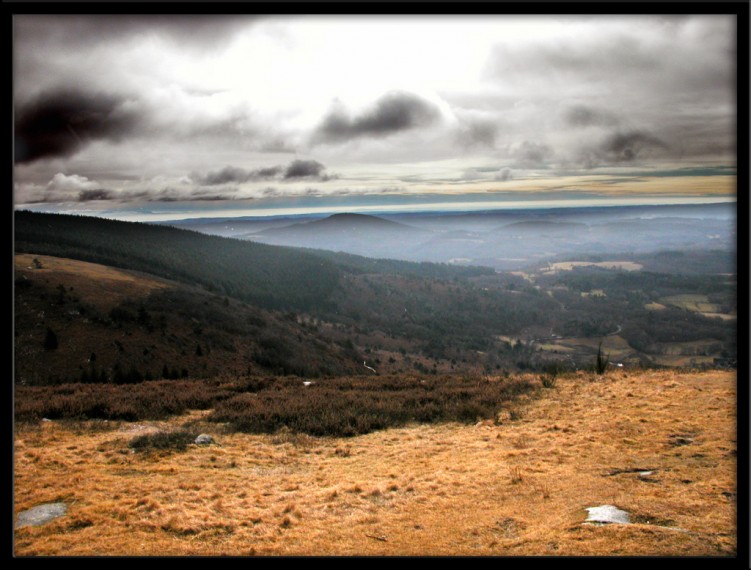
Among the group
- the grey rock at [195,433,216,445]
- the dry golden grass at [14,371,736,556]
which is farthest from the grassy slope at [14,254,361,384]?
the dry golden grass at [14,371,736,556]

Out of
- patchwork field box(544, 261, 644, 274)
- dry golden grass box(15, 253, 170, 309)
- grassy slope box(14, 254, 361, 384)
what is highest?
patchwork field box(544, 261, 644, 274)

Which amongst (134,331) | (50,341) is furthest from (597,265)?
(50,341)

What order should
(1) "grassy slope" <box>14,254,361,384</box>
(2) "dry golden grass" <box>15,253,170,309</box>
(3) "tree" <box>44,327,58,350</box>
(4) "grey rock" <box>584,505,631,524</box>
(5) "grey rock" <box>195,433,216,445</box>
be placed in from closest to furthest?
(4) "grey rock" <box>584,505,631,524</box> < (5) "grey rock" <box>195,433,216,445</box> < (3) "tree" <box>44,327,58,350</box> < (1) "grassy slope" <box>14,254,361,384</box> < (2) "dry golden grass" <box>15,253,170,309</box>

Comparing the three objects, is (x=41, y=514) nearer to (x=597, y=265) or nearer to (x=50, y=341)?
(x=50, y=341)

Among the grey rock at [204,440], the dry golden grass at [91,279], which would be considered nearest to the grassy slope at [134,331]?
the dry golden grass at [91,279]

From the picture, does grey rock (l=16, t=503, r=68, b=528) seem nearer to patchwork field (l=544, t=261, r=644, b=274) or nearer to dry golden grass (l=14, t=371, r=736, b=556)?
dry golden grass (l=14, t=371, r=736, b=556)

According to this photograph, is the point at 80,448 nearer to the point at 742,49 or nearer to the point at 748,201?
the point at 748,201
